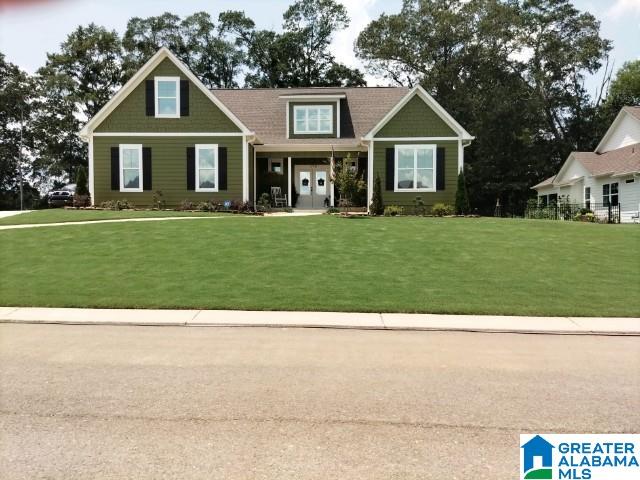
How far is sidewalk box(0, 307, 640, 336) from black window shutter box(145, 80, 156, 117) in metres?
16.9

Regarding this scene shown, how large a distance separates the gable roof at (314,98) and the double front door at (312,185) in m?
1.91

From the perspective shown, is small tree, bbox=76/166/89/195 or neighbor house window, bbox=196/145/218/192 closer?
neighbor house window, bbox=196/145/218/192

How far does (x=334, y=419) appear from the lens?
4.22 meters

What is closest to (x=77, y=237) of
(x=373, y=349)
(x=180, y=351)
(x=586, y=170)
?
(x=180, y=351)

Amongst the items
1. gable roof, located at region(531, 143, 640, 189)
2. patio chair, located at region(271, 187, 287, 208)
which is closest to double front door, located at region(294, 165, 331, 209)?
patio chair, located at region(271, 187, 287, 208)

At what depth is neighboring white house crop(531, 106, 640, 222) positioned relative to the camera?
28192 millimetres

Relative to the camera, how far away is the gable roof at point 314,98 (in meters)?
27.8

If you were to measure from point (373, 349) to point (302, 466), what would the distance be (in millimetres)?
3318

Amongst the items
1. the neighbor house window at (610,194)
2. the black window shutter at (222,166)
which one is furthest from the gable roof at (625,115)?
the black window shutter at (222,166)

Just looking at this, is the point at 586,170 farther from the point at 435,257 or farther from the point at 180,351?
the point at 180,351

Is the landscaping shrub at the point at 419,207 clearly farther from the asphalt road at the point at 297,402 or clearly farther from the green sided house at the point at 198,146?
the asphalt road at the point at 297,402

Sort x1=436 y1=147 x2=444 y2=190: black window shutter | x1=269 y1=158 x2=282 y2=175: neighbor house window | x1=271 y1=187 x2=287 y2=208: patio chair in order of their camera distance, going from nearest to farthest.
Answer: x1=436 y1=147 x2=444 y2=190: black window shutter < x1=271 y1=187 x2=287 y2=208: patio chair < x1=269 y1=158 x2=282 y2=175: neighbor house window

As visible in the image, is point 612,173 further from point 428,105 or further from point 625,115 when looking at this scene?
point 428,105

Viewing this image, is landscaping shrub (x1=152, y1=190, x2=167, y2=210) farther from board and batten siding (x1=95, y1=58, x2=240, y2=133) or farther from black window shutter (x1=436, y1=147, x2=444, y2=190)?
black window shutter (x1=436, y1=147, x2=444, y2=190)
